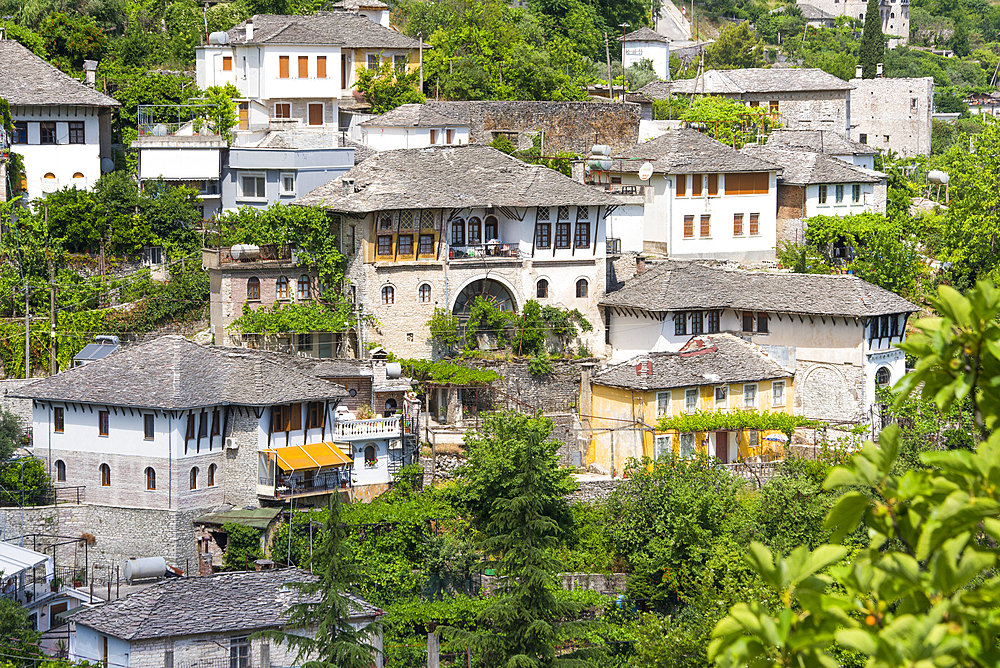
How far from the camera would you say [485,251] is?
48656 mm

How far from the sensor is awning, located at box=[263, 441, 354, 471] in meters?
39.7

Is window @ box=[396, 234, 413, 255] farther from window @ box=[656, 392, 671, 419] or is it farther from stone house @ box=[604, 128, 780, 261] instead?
stone house @ box=[604, 128, 780, 261]

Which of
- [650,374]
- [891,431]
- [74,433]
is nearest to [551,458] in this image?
[650,374]

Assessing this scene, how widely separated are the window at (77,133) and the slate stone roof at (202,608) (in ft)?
79.3

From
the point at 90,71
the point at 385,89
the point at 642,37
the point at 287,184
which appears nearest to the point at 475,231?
the point at 287,184

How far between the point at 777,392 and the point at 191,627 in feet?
74.0

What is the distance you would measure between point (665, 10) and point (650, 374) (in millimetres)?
97432

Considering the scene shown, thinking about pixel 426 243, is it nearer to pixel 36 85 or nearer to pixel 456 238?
pixel 456 238

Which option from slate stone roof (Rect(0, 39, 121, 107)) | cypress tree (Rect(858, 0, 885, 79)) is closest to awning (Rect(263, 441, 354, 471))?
slate stone roof (Rect(0, 39, 121, 107))

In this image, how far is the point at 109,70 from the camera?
203 ft

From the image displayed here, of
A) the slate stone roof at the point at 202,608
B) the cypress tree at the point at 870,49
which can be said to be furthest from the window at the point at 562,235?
the cypress tree at the point at 870,49

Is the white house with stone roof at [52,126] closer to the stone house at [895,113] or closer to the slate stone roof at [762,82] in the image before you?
the slate stone roof at [762,82]

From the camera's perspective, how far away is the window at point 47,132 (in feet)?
174

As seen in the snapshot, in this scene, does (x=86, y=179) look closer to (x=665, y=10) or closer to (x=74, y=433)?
(x=74, y=433)
